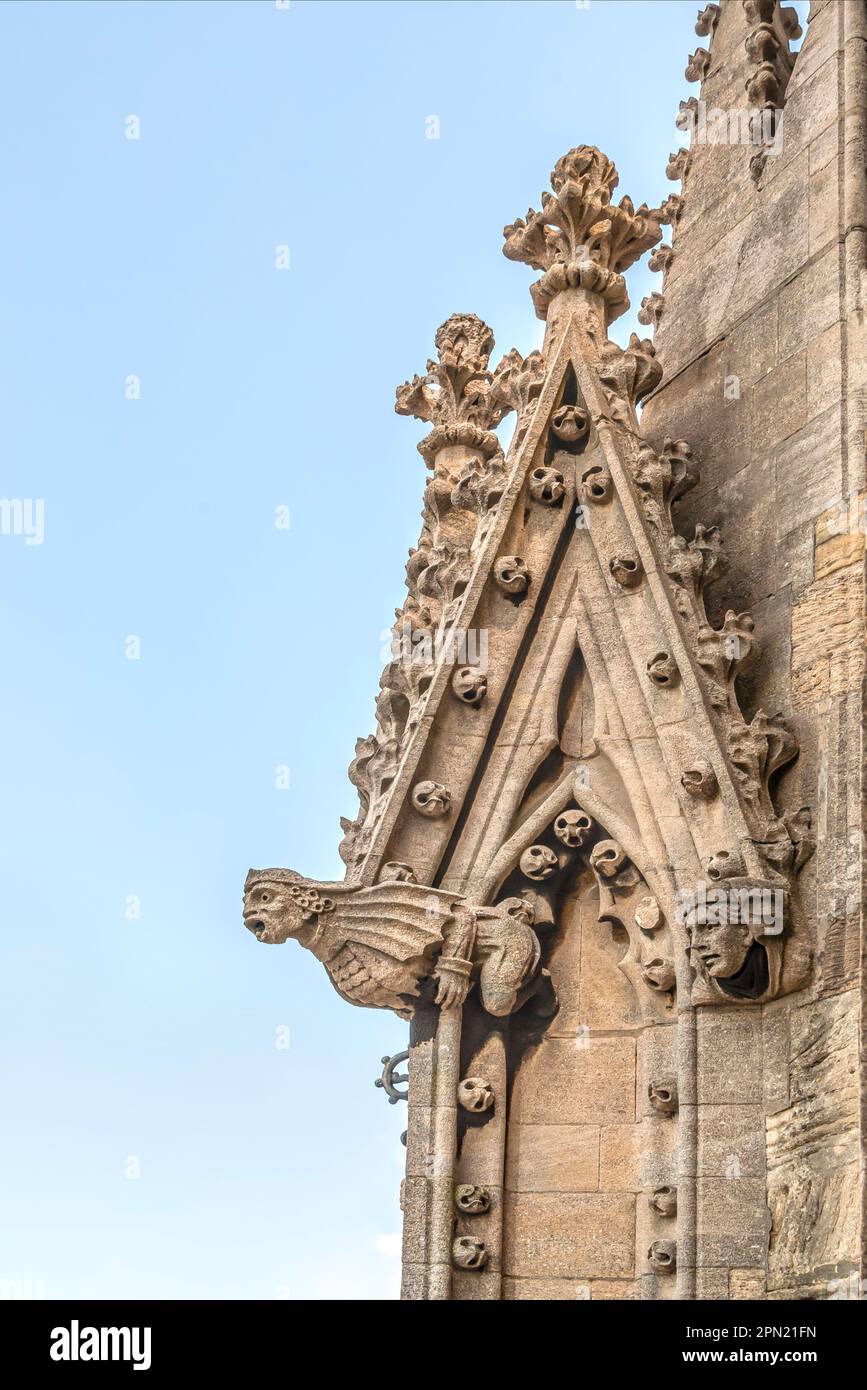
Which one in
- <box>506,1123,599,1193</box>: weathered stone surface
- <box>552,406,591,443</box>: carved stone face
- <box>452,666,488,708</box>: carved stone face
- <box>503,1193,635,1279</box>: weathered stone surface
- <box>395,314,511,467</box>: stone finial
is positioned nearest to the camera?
<box>503,1193,635,1279</box>: weathered stone surface

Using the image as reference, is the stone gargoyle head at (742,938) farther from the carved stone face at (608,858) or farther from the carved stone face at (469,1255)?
the carved stone face at (469,1255)

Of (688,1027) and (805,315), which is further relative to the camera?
(805,315)

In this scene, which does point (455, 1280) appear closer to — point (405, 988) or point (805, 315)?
point (405, 988)

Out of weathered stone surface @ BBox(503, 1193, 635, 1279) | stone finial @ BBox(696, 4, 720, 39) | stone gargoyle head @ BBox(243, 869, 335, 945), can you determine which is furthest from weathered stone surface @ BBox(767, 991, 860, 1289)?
stone finial @ BBox(696, 4, 720, 39)

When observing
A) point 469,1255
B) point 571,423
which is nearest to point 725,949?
point 469,1255

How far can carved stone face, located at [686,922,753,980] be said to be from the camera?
1002 cm

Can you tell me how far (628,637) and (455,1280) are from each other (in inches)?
122

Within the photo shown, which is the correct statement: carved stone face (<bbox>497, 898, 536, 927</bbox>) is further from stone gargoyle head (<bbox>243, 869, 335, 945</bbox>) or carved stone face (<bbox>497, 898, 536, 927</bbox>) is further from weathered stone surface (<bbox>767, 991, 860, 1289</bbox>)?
weathered stone surface (<bbox>767, 991, 860, 1289</bbox>)

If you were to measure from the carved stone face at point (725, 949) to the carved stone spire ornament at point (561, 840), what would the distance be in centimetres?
1

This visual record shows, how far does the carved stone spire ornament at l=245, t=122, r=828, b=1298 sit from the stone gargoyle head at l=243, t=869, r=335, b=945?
1cm

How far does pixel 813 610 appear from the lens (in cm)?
1063

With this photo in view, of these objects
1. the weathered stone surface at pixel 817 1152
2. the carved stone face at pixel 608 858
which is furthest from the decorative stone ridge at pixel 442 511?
the weathered stone surface at pixel 817 1152

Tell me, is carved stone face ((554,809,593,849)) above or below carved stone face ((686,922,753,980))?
above

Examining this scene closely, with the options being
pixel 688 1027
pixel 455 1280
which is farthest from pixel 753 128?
pixel 455 1280
